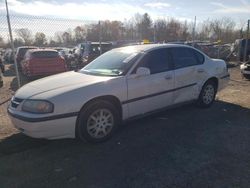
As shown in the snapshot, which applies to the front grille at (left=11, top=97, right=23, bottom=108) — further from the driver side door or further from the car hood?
the driver side door

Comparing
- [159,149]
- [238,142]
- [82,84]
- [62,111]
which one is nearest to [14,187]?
[62,111]

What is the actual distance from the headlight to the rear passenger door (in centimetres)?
275

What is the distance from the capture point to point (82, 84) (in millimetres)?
4418

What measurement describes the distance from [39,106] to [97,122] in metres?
1.01

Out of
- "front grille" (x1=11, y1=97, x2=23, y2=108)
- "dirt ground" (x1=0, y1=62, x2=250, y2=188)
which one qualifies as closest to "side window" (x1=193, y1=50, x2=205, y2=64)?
"dirt ground" (x1=0, y1=62, x2=250, y2=188)

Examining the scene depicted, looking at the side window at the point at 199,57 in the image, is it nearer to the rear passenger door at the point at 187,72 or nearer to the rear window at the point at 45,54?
the rear passenger door at the point at 187,72

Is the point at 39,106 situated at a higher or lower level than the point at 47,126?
higher

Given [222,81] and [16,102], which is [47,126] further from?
[222,81]

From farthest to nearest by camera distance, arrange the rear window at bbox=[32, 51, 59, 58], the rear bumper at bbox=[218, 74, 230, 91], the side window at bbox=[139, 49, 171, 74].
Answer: the rear window at bbox=[32, 51, 59, 58] → the rear bumper at bbox=[218, 74, 230, 91] → the side window at bbox=[139, 49, 171, 74]

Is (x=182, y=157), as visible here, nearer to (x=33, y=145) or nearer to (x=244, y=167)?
(x=244, y=167)

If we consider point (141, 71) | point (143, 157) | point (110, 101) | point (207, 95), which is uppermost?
point (141, 71)

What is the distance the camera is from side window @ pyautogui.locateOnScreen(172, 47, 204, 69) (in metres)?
5.75

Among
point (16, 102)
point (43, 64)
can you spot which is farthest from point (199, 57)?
point (43, 64)

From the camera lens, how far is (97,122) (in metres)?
4.50
